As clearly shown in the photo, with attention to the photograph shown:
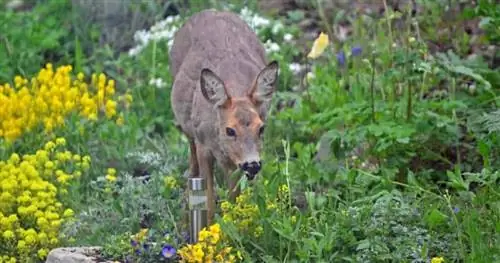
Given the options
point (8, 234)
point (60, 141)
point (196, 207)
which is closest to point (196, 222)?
point (196, 207)

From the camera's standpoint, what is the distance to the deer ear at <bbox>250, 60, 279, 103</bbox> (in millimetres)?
7219

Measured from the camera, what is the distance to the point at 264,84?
725cm

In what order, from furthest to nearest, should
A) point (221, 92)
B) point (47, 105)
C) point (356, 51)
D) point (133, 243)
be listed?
point (356, 51) → point (47, 105) → point (221, 92) → point (133, 243)

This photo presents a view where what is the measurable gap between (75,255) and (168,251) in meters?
0.54

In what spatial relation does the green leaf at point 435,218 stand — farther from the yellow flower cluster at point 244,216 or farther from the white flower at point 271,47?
the white flower at point 271,47

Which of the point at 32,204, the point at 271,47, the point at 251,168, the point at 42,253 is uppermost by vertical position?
the point at 271,47

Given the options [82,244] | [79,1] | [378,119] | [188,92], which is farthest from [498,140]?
[79,1]

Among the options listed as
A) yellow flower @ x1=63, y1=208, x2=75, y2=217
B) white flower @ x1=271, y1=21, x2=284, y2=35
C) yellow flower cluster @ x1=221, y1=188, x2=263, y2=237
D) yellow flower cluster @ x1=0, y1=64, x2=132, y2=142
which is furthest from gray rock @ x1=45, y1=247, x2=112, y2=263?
white flower @ x1=271, y1=21, x2=284, y2=35

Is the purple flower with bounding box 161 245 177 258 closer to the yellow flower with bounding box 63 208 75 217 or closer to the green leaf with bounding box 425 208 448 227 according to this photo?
the yellow flower with bounding box 63 208 75 217

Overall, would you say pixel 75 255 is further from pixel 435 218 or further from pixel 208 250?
pixel 435 218

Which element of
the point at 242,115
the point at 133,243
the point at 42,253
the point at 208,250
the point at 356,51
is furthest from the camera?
the point at 356,51

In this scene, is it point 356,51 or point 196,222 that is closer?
point 196,222

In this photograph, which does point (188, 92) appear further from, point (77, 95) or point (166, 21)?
point (166, 21)

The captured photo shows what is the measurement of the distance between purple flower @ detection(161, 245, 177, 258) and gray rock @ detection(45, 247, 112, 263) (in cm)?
36
